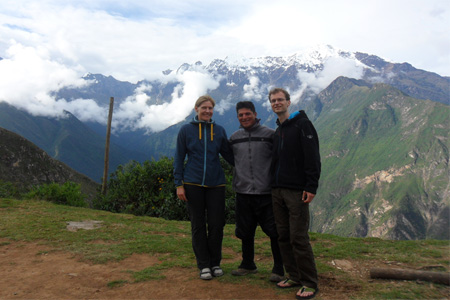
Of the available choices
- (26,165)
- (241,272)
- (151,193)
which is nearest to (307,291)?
(241,272)

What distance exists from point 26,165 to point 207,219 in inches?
1586

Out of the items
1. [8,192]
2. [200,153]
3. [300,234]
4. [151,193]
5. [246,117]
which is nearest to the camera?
[300,234]

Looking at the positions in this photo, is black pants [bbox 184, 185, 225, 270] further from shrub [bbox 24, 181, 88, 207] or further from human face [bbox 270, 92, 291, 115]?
shrub [bbox 24, 181, 88, 207]

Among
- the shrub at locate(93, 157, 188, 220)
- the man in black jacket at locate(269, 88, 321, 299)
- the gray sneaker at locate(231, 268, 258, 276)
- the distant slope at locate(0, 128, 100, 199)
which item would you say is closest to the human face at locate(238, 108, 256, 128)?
the man in black jacket at locate(269, 88, 321, 299)

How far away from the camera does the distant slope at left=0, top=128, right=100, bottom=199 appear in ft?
118

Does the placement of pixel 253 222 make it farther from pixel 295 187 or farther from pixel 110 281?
pixel 110 281

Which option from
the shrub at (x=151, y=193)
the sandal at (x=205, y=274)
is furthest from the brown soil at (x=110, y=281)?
the shrub at (x=151, y=193)

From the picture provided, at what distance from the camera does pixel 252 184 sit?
496 centimetres

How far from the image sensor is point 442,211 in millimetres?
180750

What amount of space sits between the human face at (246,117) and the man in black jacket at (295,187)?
0.44 m

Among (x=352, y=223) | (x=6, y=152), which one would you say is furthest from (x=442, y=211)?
(x=6, y=152)

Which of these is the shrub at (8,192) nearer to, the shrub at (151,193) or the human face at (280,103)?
the shrub at (151,193)

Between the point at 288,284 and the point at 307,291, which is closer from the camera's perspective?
the point at 307,291

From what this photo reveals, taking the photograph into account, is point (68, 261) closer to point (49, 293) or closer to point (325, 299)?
point (49, 293)
